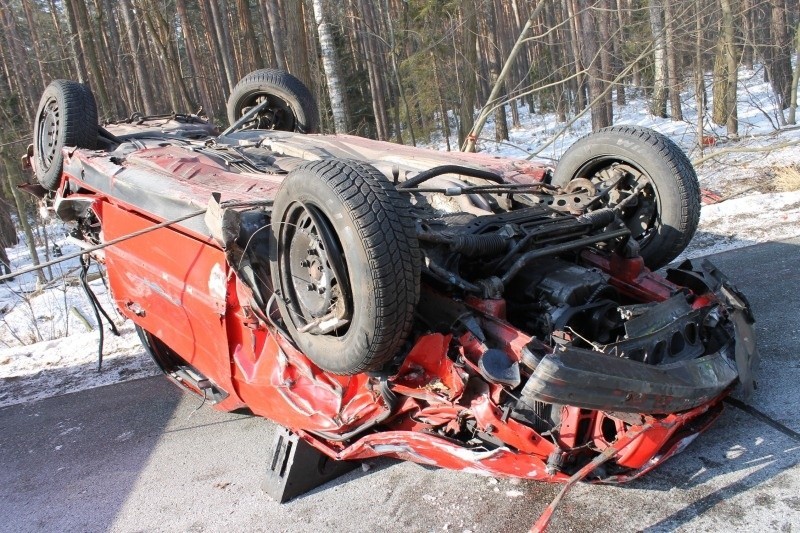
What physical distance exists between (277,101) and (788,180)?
5.95 meters

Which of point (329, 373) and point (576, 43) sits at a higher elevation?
point (576, 43)

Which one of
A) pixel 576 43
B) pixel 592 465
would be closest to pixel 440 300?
pixel 592 465

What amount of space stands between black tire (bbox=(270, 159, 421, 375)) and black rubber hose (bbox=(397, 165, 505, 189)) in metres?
0.82

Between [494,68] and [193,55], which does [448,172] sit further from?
[193,55]

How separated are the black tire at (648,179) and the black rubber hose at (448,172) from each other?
442 millimetres

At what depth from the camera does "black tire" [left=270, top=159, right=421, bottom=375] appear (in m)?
2.29

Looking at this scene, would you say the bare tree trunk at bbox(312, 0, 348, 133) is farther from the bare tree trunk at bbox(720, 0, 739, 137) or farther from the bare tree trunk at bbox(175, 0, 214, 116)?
the bare tree trunk at bbox(175, 0, 214, 116)

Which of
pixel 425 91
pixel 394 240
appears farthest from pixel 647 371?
pixel 425 91

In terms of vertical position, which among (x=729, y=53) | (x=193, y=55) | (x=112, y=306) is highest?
(x=193, y=55)

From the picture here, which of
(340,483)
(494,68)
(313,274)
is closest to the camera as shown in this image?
(313,274)

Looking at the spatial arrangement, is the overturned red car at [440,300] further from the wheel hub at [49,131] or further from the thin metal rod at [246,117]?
the thin metal rod at [246,117]

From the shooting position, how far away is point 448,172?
136 inches

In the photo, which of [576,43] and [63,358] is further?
[576,43]

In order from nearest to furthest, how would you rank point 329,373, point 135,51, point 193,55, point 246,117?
point 329,373
point 246,117
point 135,51
point 193,55
